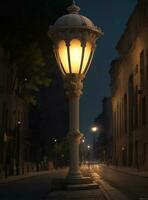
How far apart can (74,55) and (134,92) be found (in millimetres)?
88281

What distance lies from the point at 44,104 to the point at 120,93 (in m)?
16.9

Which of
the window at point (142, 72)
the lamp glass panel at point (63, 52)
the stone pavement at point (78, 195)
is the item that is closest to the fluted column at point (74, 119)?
the lamp glass panel at point (63, 52)

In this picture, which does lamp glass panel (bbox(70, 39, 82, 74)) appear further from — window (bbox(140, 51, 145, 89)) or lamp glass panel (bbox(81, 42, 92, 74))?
window (bbox(140, 51, 145, 89))

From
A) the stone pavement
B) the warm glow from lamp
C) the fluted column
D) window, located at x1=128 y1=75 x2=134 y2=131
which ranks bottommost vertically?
the stone pavement

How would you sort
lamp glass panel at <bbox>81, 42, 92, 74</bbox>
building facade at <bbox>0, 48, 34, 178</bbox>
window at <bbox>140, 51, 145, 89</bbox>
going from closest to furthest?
lamp glass panel at <bbox>81, 42, 92, 74</bbox> → building facade at <bbox>0, 48, 34, 178</bbox> → window at <bbox>140, 51, 145, 89</bbox>

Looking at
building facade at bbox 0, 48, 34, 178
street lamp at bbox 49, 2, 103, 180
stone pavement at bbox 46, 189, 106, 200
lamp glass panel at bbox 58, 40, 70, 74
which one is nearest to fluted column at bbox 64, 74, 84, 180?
street lamp at bbox 49, 2, 103, 180

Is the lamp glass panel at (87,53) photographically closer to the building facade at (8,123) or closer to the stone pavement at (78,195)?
the stone pavement at (78,195)

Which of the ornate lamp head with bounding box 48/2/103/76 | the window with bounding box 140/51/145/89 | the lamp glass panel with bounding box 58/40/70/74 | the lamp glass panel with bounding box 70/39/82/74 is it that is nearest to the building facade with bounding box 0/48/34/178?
the window with bounding box 140/51/145/89

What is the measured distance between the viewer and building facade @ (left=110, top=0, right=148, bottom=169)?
283 feet

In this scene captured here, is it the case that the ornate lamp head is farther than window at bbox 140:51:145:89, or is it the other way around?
window at bbox 140:51:145:89

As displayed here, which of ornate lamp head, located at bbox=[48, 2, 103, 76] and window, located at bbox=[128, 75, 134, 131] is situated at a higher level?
window, located at bbox=[128, 75, 134, 131]

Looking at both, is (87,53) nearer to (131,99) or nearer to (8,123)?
(8,123)

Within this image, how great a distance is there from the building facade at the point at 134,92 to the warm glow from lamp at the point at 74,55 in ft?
223

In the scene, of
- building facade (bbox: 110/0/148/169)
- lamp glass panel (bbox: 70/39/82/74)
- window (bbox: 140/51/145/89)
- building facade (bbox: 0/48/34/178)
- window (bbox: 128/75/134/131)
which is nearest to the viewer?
lamp glass panel (bbox: 70/39/82/74)
